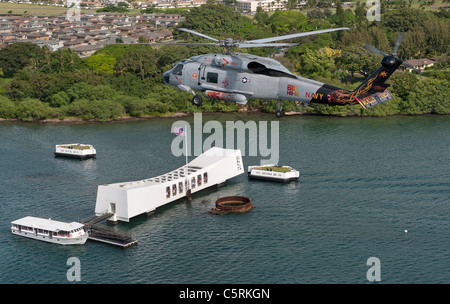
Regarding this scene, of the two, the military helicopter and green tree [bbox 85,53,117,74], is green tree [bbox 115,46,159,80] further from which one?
the military helicopter

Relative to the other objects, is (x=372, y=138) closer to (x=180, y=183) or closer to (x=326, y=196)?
(x=326, y=196)

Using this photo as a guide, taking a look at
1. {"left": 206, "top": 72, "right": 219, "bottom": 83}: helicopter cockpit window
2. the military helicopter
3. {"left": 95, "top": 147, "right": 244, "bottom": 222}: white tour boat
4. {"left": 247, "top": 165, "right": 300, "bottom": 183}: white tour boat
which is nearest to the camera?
the military helicopter

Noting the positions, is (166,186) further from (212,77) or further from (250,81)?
(250,81)

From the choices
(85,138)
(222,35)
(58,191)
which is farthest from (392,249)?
(222,35)

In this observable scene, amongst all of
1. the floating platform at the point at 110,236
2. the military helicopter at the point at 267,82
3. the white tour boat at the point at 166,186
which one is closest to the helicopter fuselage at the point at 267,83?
the military helicopter at the point at 267,82

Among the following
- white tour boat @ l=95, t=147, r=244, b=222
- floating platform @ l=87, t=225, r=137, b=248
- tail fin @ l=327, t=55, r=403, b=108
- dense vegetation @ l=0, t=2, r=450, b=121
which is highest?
tail fin @ l=327, t=55, r=403, b=108

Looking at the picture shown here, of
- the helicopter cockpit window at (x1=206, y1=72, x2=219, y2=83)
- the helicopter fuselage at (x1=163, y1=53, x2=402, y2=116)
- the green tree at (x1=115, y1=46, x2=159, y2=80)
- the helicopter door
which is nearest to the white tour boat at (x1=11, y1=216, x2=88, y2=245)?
the helicopter fuselage at (x1=163, y1=53, x2=402, y2=116)
